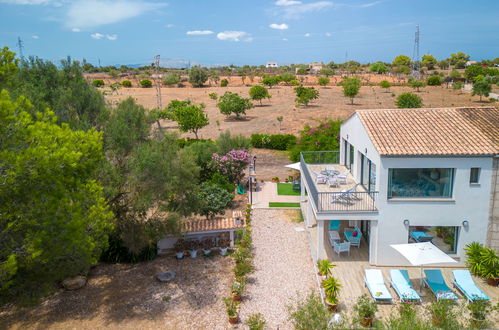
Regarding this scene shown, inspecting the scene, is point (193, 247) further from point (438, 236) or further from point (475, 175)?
point (475, 175)

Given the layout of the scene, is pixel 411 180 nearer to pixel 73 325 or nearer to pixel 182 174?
pixel 182 174

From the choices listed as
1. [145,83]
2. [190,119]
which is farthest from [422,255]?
[145,83]

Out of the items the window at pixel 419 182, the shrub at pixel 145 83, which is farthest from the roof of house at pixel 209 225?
the shrub at pixel 145 83

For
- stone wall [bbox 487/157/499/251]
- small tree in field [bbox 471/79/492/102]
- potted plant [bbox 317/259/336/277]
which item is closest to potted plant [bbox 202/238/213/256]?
potted plant [bbox 317/259/336/277]

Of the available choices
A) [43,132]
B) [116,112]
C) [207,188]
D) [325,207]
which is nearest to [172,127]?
[207,188]

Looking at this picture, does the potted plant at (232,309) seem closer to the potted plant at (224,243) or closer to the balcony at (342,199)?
the potted plant at (224,243)
